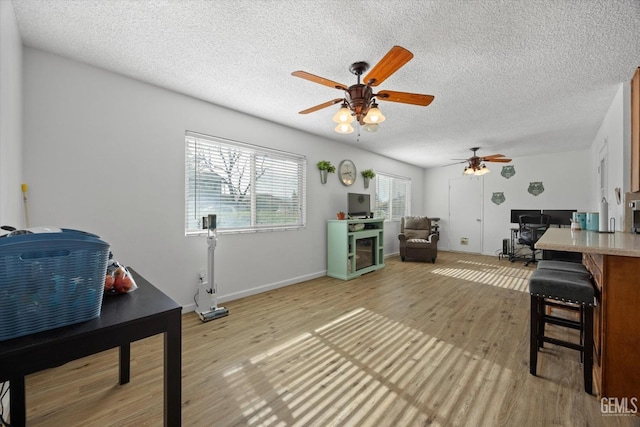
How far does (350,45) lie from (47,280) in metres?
2.29

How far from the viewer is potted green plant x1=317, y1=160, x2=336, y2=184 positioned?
14.7 ft

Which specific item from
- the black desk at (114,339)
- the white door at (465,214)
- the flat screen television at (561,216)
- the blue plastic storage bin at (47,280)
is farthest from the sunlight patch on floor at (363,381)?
the white door at (465,214)

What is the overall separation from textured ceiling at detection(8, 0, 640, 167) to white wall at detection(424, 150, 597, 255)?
3179 mm

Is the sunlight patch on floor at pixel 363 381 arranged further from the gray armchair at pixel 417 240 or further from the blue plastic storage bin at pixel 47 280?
the gray armchair at pixel 417 240

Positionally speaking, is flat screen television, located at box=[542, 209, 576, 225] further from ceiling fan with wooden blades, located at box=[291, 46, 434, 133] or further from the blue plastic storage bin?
the blue plastic storage bin

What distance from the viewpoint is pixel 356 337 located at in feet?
8.00

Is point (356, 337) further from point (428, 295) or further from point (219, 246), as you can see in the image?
point (219, 246)

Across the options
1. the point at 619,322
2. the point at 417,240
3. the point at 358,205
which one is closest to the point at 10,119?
the point at 619,322

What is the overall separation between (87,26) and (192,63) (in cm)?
71

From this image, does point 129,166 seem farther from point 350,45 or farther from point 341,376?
point 341,376

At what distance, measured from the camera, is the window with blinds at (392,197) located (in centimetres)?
628

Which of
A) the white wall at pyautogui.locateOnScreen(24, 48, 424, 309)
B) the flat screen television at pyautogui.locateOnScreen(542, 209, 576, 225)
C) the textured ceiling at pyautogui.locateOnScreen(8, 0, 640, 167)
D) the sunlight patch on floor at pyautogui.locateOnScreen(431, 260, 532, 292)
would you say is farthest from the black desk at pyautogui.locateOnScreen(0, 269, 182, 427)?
the flat screen television at pyautogui.locateOnScreen(542, 209, 576, 225)

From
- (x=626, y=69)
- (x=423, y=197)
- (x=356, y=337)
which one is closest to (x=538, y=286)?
(x=356, y=337)

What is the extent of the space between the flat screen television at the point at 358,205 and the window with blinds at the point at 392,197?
35.0 inches
